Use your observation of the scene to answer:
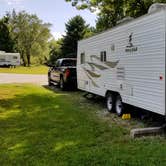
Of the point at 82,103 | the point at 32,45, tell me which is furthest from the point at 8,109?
the point at 32,45

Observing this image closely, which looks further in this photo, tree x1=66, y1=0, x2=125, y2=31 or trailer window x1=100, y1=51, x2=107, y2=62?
tree x1=66, y1=0, x2=125, y2=31

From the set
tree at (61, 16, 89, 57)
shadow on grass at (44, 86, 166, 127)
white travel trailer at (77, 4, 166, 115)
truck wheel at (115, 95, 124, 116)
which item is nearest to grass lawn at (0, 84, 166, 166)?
truck wheel at (115, 95, 124, 116)

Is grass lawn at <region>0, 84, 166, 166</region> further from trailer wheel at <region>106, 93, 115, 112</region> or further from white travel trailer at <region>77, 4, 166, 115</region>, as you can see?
white travel trailer at <region>77, 4, 166, 115</region>

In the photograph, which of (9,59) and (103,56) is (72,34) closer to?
(9,59)

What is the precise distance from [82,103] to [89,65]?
1454 mm

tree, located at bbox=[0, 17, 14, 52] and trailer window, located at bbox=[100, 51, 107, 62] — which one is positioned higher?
tree, located at bbox=[0, 17, 14, 52]

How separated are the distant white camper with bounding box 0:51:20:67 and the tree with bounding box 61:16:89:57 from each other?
46.7 feet

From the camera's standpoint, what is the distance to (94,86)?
12945 millimetres

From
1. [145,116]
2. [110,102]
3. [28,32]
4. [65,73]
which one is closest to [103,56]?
[110,102]

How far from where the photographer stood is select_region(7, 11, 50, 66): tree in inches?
2810

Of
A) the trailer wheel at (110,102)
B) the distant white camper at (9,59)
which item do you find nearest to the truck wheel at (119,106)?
the trailer wheel at (110,102)

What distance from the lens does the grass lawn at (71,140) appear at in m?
6.20

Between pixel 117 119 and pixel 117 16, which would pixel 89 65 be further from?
→ pixel 117 16

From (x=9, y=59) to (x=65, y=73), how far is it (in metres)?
44.7
